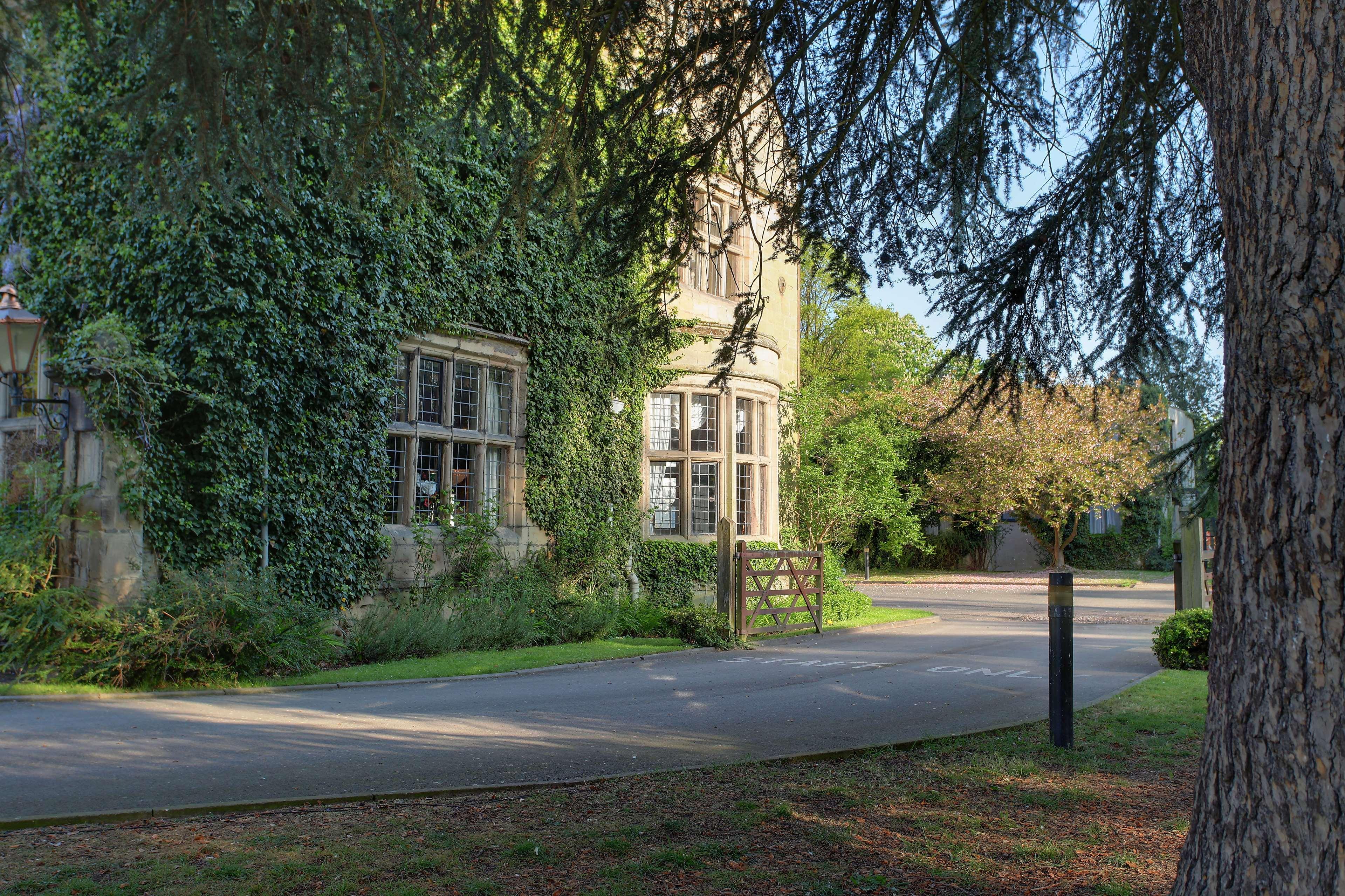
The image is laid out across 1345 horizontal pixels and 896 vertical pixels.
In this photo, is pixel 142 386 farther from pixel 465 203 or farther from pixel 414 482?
→ pixel 465 203

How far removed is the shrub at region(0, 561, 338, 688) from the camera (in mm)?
9031

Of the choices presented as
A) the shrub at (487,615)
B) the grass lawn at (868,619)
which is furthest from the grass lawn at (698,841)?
the grass lawn at (868,619)

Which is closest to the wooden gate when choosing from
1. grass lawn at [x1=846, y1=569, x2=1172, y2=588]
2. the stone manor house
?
the stone manor house

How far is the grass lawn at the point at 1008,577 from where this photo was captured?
105 feet

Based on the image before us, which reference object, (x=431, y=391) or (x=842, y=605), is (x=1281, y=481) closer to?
(x=431, y=391)

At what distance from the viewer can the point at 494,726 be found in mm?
7477

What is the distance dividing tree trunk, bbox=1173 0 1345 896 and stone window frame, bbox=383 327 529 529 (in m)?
10.9

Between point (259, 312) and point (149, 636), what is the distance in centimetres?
361

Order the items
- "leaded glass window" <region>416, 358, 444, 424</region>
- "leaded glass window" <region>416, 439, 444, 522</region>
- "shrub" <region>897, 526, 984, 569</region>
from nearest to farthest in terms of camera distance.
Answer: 1. "leaded glass window" <region>416, 439, 444, 522</region>
2. "leaded glass window" <region>416, 358, 444, 424</region>
3. "shrub" <region>897, 526, 984, 569</region>

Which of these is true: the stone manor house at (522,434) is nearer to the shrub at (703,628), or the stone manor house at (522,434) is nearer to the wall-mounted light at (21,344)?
the wall-mounted light at (21,344)

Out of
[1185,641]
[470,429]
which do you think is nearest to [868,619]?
[1185,641]

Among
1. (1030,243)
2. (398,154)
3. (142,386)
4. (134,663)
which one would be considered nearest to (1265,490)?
(1030,243)

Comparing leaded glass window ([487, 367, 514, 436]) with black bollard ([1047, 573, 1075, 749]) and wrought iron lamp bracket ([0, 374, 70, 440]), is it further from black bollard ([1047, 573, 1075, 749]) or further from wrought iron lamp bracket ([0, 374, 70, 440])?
black bollard ([1047, 573, 1075, 749])

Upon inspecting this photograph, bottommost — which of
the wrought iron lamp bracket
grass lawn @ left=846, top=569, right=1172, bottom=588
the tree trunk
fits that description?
grass lawn @ left=846, top=569, right=1172, bottom=588
